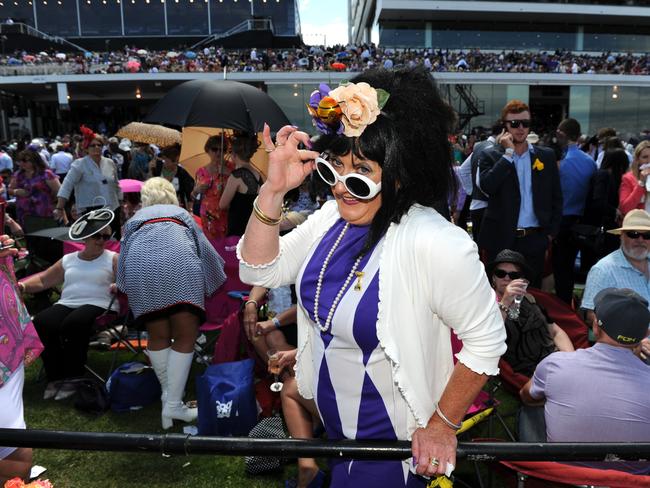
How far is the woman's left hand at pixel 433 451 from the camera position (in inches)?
54.5

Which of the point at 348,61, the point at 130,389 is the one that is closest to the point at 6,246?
the point at 130,389

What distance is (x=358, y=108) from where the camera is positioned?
4.96 ft

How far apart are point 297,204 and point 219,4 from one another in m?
55.1

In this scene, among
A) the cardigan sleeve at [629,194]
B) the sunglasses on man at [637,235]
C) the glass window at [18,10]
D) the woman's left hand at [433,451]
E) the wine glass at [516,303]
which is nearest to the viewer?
the woman's left hand at [433,451]

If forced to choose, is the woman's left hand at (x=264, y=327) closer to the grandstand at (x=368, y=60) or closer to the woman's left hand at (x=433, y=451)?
the woman's left hand at (x=433, y=451)

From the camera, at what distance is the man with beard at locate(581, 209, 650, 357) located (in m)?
→ 3.92

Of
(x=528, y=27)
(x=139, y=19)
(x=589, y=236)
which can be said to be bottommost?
(x=589, y=236)

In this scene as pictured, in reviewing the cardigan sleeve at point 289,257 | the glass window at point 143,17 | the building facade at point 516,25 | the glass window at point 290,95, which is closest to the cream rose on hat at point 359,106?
the cardigan sleeve at point 289,257

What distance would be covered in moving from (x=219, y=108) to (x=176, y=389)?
8.31 feet

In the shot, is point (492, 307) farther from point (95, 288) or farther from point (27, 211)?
point (27, 211)

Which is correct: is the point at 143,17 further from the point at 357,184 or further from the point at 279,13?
the point at 357,184

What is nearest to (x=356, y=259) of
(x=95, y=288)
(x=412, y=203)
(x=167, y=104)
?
(x=412, y=203)

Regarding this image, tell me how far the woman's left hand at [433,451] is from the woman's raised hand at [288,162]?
2.68 ft

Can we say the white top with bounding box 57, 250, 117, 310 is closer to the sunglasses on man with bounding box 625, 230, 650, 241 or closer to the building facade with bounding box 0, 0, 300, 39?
the sunglasses on man with bounding box 625, 230, 650, 241
